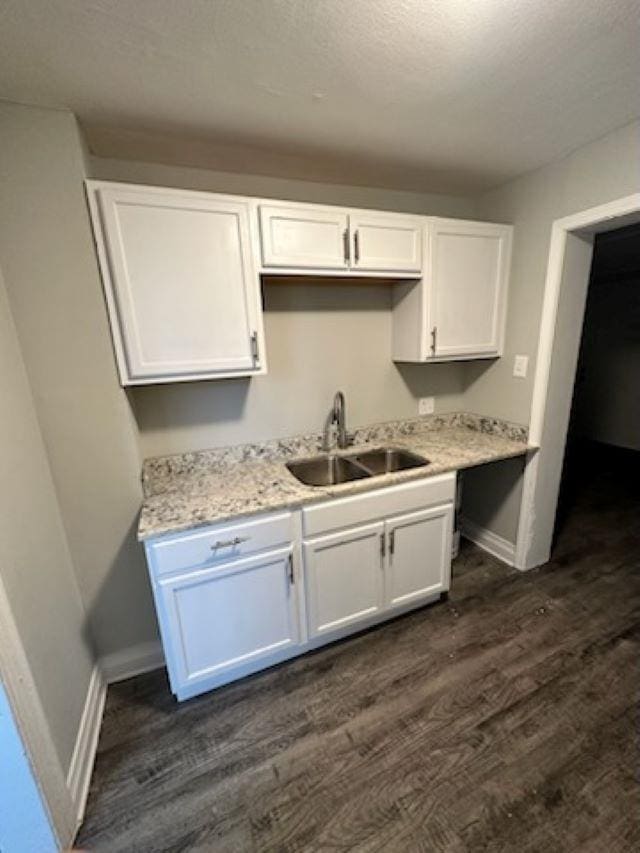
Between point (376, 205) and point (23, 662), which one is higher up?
point (376, 205)

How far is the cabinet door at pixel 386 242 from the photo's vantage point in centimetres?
175

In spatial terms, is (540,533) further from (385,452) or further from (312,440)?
(312,440)

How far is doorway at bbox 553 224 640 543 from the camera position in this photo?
142 inches

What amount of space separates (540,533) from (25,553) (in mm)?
2686

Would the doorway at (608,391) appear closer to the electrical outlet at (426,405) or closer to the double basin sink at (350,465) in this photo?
the electrical outlet at (426,405)

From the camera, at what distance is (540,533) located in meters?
2.36

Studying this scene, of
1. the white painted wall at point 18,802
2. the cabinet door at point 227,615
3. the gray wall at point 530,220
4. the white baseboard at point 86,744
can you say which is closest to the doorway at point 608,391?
the gray wall at point 530,220

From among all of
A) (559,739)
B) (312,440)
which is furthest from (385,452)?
(559,739)

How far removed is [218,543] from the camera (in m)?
1.44

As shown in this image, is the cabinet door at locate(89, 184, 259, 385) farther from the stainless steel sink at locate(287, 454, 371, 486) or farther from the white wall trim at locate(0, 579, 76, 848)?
the white wall trim at locate(0, 579, 76, 848)

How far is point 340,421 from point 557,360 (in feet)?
4.20

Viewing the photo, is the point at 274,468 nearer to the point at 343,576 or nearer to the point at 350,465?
the point at 350,465

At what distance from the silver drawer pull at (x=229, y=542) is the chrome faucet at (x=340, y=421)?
0.86 metres

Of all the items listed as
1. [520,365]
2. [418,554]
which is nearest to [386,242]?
[520,365]
